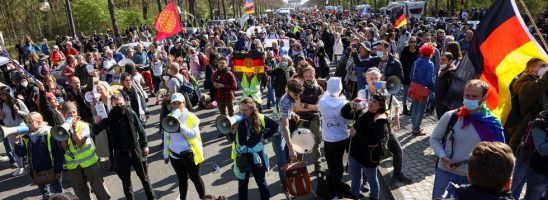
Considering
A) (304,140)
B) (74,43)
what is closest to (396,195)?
(304,140)

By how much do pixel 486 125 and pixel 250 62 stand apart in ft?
18.1

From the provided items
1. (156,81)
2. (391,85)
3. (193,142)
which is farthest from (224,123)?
(156,81)

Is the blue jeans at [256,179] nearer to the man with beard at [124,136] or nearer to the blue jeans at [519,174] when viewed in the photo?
the man with beard at [124,136]

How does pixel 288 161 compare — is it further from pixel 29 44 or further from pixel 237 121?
pixel 29 44

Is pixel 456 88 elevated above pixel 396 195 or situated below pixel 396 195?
above

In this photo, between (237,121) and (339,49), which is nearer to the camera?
(237,121)

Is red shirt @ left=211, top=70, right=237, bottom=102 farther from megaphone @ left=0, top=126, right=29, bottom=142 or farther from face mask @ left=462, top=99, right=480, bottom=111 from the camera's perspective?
face mask @ left=462, top=99, right=480, bottom=111

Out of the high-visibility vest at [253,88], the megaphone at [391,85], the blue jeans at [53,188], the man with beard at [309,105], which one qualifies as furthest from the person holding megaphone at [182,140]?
the high-visibility vest at [253,88]

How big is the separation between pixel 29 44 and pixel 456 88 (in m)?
20.0

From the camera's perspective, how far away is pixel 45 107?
305 inches

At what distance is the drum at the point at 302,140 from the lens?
16.7 feet

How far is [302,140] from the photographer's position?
16.9 ft

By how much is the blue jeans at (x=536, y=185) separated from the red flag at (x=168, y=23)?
30.4 feet

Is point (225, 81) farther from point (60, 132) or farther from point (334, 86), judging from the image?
point (334, 86)
